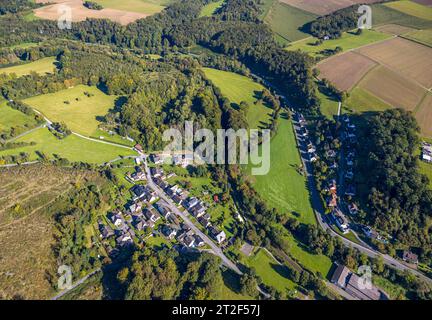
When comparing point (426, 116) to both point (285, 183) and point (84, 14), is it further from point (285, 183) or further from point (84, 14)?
point (84, 14)

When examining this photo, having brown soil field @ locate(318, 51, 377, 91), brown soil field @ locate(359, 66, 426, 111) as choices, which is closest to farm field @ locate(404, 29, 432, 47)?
brown soil field @ locate(318, 51, 377, 91)

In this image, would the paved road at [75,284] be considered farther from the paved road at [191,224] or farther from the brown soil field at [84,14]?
the brown soil field at [84,14]

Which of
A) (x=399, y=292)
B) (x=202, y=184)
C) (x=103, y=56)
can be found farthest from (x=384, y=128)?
(x=103, y=56)

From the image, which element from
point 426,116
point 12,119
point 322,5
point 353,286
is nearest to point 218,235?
point 353,286

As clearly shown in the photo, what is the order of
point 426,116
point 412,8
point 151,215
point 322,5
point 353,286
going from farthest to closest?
point 322,5
point 412,8
point 426,116
point 151,215
point 353,286

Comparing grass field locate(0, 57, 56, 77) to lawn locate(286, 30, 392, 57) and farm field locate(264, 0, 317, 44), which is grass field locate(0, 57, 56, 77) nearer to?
lawn locate(286, 30, 392, 57)

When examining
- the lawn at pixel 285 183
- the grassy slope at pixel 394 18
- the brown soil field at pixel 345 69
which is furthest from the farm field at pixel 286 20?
the lawn at pixel 285 183
